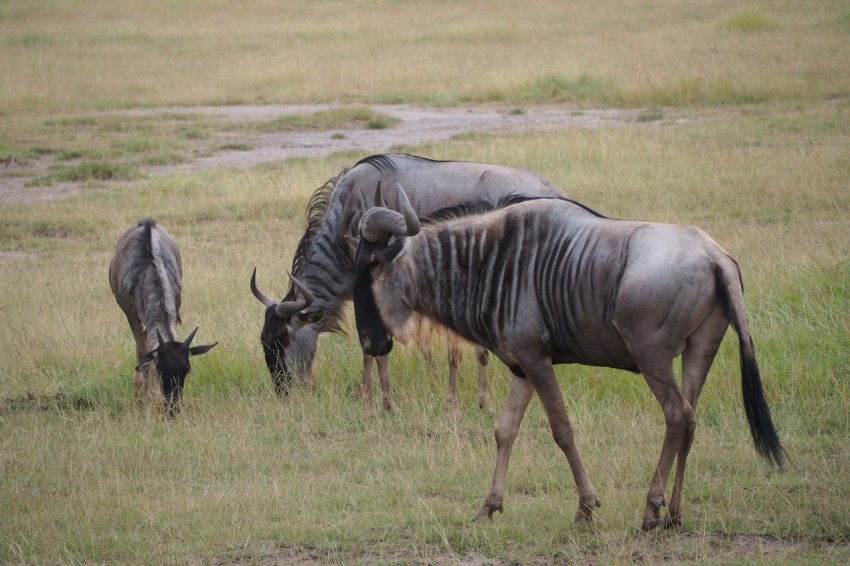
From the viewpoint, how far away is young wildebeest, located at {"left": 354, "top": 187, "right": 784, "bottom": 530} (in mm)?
4316

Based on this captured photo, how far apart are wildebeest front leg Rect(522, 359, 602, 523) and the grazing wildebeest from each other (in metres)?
2.60

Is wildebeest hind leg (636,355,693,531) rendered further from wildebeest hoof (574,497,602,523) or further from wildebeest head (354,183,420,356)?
wildebeest head (354,183,420,356)

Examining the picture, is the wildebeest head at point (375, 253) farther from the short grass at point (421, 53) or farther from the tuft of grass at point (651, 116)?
the short grass at point (421, 53)

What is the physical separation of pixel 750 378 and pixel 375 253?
1.74 m

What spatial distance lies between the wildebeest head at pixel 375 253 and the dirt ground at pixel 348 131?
923 cm

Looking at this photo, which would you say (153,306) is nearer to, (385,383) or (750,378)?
(385,383)

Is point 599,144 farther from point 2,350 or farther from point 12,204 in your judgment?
point 2,350

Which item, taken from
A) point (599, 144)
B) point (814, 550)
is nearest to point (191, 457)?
point (814, 550)

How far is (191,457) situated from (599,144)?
30.9ft

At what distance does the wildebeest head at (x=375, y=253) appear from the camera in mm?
4895

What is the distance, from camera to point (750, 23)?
26.5 m

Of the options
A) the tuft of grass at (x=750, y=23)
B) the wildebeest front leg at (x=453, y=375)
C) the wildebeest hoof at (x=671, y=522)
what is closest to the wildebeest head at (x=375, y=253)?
the wildebeest hoof at (x=671, y=522)

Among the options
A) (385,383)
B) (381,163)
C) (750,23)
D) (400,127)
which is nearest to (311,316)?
(385,383)

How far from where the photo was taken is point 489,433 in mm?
6137
